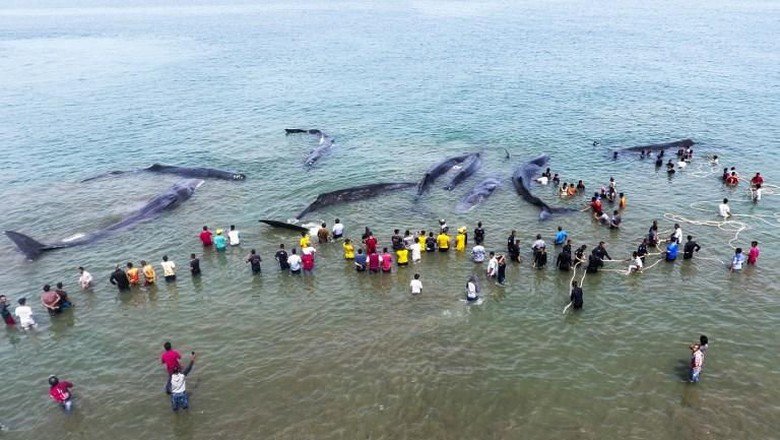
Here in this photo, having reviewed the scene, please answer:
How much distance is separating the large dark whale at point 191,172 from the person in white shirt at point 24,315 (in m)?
22.2

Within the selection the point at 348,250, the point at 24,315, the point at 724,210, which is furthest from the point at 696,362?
the point at 24,315

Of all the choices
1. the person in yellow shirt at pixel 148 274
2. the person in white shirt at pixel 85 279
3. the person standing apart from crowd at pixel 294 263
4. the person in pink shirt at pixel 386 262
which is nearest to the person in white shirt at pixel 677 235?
the person in pink shirt at pixel 386 262

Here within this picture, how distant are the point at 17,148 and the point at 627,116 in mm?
67843

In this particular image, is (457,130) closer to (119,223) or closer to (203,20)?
(119,223)

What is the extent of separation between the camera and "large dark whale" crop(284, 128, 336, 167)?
4999 centimetres

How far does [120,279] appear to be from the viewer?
2877 centimetres

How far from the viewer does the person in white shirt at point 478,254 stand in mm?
30781

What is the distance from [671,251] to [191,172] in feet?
127

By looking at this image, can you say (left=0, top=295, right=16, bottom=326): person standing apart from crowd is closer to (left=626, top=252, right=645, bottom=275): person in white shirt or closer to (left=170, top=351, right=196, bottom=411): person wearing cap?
(left=170, top=351, right=196, bottom=411): person wearing cap

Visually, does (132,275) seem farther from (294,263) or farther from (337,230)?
(337,230)

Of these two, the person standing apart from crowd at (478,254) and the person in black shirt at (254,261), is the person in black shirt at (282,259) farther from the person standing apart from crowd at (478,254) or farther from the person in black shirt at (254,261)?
the person standing apart from crowd at (478,254)

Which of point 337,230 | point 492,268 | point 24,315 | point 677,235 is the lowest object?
point 24,315

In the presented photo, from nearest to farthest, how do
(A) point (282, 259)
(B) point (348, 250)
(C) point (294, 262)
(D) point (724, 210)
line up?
1. (C) point (294, 262)
2. (A) point (282, 259)
3. (B) point (348, 250)
4. (D) point (724, 210)

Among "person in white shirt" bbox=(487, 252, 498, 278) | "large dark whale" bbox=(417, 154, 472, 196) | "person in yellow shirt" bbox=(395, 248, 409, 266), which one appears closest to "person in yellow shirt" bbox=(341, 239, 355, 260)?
"person in yellow shirt" bbox=(395, 248, 409, 266)
